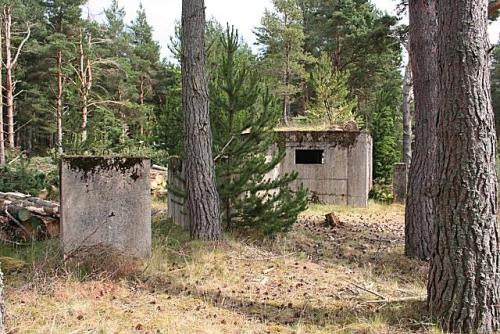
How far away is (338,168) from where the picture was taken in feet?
38.9

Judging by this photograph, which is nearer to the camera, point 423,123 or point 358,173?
point 423,123

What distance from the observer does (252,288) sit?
4676 mm

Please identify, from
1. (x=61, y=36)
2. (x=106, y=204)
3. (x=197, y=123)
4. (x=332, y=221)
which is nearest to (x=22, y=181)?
(x=106, y=204)

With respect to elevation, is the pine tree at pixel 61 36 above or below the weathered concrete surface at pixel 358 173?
above

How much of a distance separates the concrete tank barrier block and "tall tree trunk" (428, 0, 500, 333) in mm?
3497

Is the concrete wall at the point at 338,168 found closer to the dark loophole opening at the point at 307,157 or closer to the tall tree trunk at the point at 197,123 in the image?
the dark loophole opening at the point at 307,157

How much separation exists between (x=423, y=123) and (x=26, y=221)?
6.02 meters

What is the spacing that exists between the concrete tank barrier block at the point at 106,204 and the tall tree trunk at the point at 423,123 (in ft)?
12.1

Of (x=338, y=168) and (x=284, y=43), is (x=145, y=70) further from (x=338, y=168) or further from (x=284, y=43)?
(x=338, y=168)

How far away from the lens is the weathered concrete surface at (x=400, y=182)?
41.4 feet

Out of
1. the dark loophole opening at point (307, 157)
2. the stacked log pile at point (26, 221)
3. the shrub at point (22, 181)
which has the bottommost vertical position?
the stacked log pile at point (26, 221)

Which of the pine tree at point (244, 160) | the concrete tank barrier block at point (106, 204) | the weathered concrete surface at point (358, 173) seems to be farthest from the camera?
the weathered concrete surface at point (358, 173)

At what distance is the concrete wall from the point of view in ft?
38.4

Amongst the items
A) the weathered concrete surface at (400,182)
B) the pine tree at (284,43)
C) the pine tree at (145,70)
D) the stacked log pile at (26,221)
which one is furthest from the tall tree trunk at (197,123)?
the pine tree at (145,70)
